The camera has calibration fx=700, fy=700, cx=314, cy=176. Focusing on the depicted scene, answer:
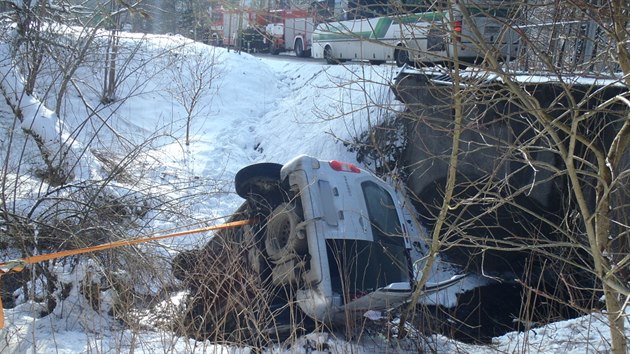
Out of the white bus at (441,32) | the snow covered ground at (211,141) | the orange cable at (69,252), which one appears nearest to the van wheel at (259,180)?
the orange cable at (69,252)

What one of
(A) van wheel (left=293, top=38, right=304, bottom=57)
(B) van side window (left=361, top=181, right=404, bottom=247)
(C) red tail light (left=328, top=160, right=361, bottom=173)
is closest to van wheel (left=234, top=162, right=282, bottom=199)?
(C) red tail light (left=328, top=160, right=361, bottom=173)

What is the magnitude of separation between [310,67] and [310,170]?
59.0ft

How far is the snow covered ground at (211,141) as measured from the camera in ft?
17.1

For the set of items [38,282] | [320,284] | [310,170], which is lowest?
[38,282]

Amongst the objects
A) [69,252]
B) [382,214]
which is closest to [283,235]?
[382,214]

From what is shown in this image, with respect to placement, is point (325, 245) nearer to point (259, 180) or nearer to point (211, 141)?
point (259, 180)

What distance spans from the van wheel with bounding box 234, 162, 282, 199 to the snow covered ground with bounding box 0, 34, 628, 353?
0.47 meters

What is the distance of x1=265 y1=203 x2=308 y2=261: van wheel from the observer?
19.5ft

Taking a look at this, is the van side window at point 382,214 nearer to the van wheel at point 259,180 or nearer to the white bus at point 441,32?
the van wheel at point 259,180

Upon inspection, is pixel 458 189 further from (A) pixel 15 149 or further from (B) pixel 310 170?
(A) pixel 15 149

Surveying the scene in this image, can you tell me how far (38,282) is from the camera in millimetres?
6438

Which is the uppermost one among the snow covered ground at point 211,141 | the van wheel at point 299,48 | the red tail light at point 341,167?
the van wheel at point 299,48

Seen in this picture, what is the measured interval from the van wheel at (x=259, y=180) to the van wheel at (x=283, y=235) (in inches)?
16.6

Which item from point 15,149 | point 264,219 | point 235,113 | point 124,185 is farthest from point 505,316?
point 235,113
